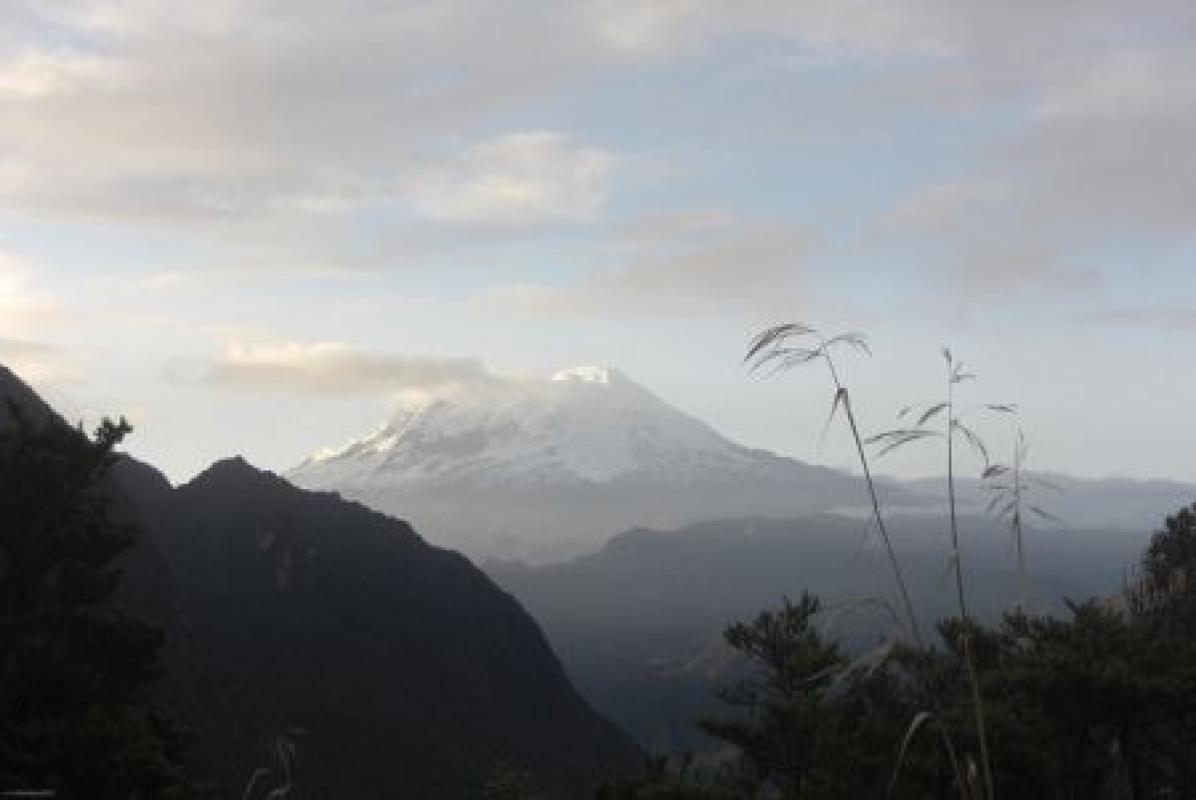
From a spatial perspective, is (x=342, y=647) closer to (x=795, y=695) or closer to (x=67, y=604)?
(x=795, y=695)

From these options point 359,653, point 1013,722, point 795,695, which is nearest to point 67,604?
point 795,695

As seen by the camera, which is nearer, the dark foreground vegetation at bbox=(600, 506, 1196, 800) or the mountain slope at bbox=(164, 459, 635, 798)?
the dark foreground vegetation at bbox=(600, 506, 1196, 800)

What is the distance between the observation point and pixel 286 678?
133000 mm

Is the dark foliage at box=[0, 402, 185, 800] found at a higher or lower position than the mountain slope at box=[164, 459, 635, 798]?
higher

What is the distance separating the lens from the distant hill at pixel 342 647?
4409 inches

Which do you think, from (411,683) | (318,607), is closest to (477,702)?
(411,683)

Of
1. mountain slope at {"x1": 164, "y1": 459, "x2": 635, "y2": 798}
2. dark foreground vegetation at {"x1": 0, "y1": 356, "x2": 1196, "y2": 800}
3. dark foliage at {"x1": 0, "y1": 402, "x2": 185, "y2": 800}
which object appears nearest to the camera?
dark foreground vegetation at {"x1": 0, "y1": 356, "x2": 1196, "y2": 800}

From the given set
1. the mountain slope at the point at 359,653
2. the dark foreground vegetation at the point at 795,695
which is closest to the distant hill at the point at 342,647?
the mountain slope at the point at 359,653

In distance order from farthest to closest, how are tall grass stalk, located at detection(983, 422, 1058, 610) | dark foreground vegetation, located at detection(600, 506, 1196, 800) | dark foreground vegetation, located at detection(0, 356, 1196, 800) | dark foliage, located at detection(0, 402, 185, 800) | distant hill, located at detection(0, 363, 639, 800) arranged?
distant hill, located at detection(0, 363, 639, 800)
dark foliage, located at detection(0, 402, 185, 800)
dark foreground vegetation, located at detection(600, 506, 1196, 800)
dark foreground vegetation, located at detection(0, 356, 1196, 800)
tall grass stalk, located at detection(983, 422, 1058, 610)

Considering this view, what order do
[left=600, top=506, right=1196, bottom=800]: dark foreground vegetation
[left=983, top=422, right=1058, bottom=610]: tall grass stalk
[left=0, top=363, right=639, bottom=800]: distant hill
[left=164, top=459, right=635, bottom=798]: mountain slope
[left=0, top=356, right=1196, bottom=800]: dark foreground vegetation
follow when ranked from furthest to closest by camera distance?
1. [left=164, top=459, right=635, bottom=798]: mountain slope
2. [left=0, top=363, right=639, bottom=800]: distant hill
3. [left=600, top=506, right=1196, bottom=800]: dark foreground vegetation
4. [left=0, top=356, right=1196, bottom=800]: dark foreground vegetation
5. [left=983, top=422, right=1058, bottom=610]: tall grass stalk

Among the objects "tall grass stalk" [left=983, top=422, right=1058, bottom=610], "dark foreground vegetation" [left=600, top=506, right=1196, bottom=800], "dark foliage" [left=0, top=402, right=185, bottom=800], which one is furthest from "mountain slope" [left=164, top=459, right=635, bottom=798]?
"tall grass stalk" [left=983, top=422, right=1058, bottom=610]

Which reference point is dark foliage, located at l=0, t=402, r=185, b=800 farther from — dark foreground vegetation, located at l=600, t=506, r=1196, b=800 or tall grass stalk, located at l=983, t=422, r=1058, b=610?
tall grass stalk, located at l=983, t=422, r=1058, b=610

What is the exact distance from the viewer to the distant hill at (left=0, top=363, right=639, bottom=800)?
112000mm

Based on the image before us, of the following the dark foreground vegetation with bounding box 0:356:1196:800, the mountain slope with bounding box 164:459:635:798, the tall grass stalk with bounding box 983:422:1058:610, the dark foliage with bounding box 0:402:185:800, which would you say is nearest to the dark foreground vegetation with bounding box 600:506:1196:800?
the dark foreground vegetation with bounding box 0:356:1196:800
